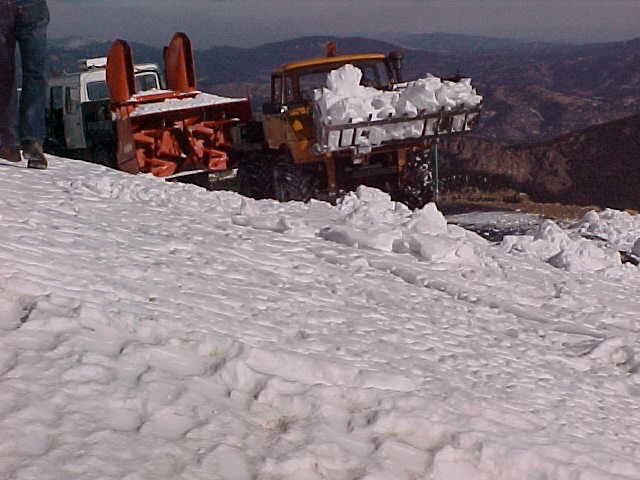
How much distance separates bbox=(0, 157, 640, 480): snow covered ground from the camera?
2406 mm

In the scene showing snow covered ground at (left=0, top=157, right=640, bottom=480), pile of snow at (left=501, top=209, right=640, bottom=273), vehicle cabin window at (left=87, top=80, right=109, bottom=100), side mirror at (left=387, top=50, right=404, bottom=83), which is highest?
side mirror at (left=387, top=50, right=404, bottom=83)

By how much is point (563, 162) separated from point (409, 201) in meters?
12.9

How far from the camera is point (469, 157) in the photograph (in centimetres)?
2430

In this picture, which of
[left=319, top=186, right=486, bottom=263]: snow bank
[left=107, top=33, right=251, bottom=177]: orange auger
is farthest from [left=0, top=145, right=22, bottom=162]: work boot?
[left=107, top=33, right=251, bottom=177]: orange auger

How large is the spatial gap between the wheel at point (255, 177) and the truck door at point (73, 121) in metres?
2.61

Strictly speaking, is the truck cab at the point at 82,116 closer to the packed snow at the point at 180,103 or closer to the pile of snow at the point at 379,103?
the packed snow at the point at 180,103

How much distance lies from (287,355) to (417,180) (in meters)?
8.66


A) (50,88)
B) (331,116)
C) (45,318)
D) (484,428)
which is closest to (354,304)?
(484,428)

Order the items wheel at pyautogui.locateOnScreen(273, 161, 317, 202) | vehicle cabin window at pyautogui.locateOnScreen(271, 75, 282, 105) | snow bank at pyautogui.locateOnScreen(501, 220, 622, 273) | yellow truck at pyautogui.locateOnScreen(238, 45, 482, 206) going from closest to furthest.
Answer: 1. snow bank at pyautogui.locateOnScreen(501, 220, 622, 273)
2. yellow truck at pyautogui.locateOnScreen(238, 45, 482, 206)
3. wheel at pyautogui.locateOnScreen(273, 161, 317, 202)
4. vehicle cabin window at pyautogui.locateOnScreen(271, 75, 282, 105)

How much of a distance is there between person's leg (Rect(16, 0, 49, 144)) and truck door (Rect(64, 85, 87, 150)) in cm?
602

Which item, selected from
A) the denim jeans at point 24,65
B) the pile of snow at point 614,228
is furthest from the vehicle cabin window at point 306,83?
the denim jeans at point 24,65

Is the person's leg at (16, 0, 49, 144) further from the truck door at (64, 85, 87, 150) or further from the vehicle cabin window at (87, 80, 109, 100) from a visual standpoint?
the vehicle cabin window at (87, 80, 109, 100)

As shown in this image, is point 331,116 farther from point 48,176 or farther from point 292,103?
point 48,176

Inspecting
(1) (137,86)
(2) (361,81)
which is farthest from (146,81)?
(2) (361,81)
